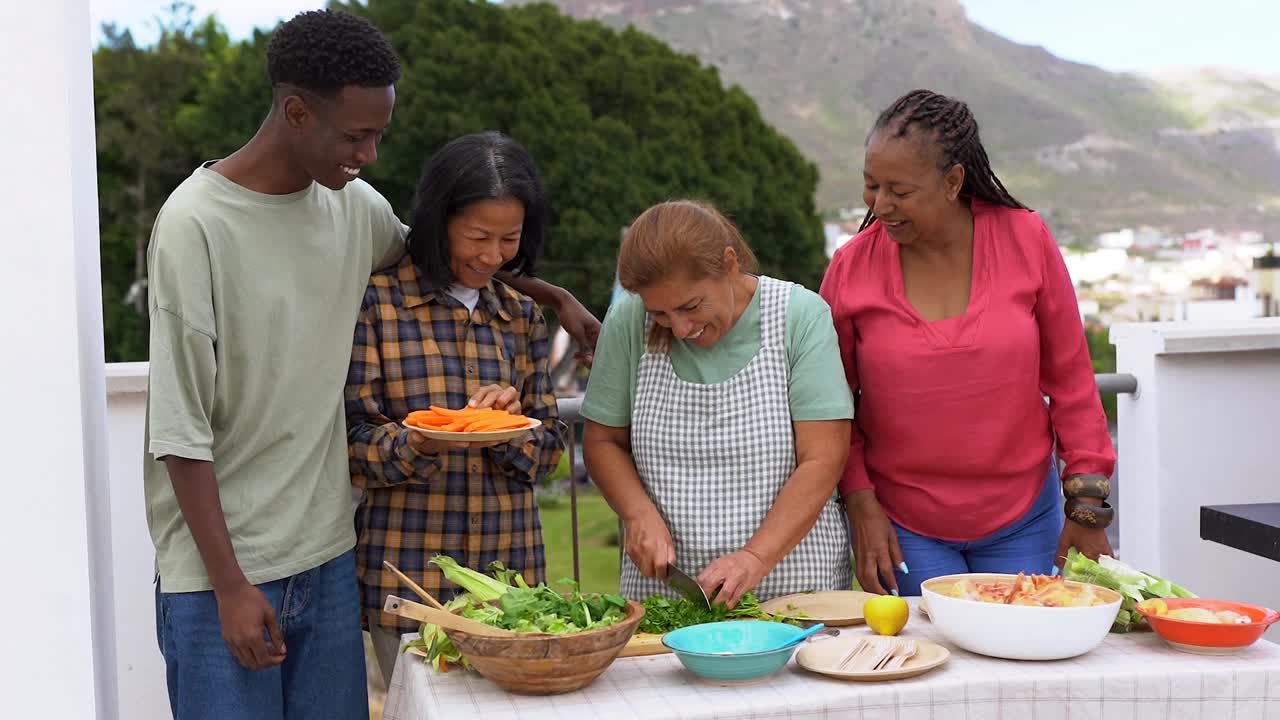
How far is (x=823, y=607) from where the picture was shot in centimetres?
236

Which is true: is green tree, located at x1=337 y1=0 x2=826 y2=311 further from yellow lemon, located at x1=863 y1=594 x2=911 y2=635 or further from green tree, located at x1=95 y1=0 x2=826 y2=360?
yellow lemon, located at x1=863 y1=594 x2=911 y2=635

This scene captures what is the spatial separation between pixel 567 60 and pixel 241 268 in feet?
71.4

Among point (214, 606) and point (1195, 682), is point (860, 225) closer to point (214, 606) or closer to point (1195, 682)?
point (1195, 682)

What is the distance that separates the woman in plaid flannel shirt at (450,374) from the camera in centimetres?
237

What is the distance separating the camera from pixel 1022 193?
24.2 metres

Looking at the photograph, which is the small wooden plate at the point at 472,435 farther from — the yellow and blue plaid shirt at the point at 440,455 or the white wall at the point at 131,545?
the white wall at the point at 131,545

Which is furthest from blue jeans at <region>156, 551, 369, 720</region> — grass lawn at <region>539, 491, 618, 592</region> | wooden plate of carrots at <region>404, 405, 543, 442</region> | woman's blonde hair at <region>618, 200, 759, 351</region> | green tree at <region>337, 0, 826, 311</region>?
green tree at <region>337, 0, 826, 311</region>

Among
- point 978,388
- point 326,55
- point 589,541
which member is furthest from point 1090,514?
point 589,541

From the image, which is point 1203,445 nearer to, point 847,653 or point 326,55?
point 847,653

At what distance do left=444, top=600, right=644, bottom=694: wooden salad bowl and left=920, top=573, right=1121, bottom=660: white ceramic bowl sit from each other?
57cm

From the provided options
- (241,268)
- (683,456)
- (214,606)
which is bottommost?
(214,606)

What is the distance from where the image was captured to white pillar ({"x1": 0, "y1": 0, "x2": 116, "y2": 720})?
5.28ft

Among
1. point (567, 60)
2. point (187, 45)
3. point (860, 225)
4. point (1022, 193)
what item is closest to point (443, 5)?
point (567, 60)

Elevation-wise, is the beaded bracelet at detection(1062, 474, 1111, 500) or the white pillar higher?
the white pillar
